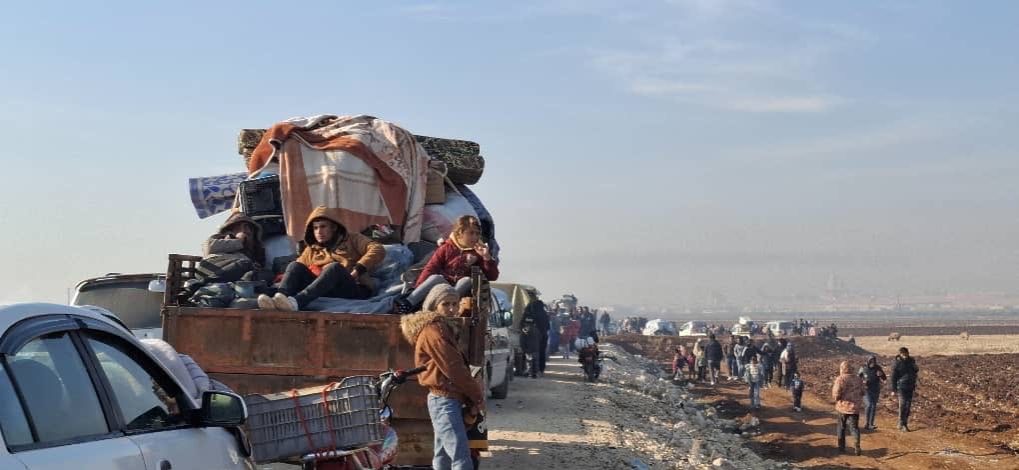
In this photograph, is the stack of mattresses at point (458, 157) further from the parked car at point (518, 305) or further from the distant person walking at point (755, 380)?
the distant person walking at point (755, 380)

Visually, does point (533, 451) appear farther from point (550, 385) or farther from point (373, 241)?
point (550, 385)

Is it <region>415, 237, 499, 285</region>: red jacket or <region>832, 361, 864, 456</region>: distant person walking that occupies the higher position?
<region>415, 237, 499, 285</region>: red jacket

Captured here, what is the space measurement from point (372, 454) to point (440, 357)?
1.16 metres

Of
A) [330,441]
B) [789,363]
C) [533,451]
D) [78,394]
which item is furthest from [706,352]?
[78,394]

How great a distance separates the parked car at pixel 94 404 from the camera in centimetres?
389

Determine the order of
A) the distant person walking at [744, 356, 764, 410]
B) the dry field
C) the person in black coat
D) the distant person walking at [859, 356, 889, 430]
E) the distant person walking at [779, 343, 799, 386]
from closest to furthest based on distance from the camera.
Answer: the distant person walking at [859, 356, 889, 430] < the person in black coat < the distant person walking at [744, 356, 764, 410] < the distant person walking at [779, 343, 799, 386] < the dry field

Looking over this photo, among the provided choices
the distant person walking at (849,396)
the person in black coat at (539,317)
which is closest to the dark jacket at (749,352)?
the person in black coat at (539,317)

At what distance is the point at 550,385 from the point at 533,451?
12.6 metres

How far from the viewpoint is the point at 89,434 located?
14.0 feet

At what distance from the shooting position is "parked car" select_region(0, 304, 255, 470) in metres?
3.89

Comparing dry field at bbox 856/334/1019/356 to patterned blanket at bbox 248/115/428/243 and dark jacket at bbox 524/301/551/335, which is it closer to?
dark jacket at bbox 524/301/551/335

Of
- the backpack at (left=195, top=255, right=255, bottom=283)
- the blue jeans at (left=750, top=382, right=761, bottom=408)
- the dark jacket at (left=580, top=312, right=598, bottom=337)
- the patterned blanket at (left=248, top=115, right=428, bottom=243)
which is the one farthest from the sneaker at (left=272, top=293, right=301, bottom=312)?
the dark jacket at (left=580, top=312, right=598, bottom=337)

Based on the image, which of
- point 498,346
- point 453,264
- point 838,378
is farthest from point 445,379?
point 838,378

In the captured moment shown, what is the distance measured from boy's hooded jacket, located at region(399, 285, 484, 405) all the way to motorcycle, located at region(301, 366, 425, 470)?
2.45ft
